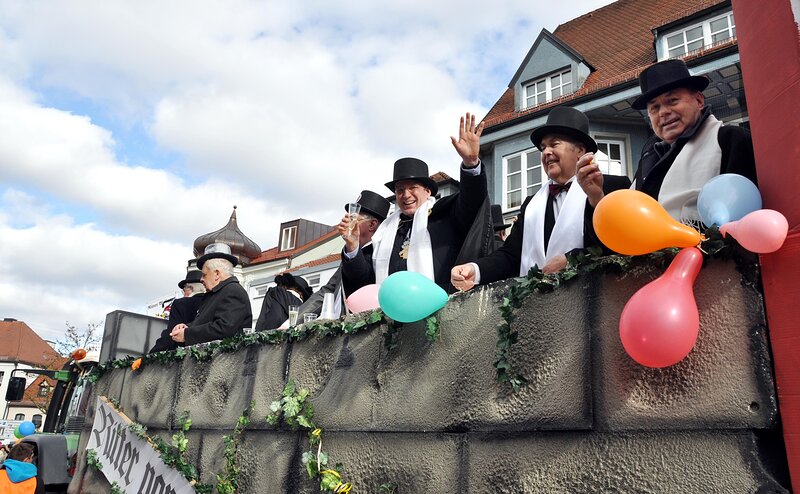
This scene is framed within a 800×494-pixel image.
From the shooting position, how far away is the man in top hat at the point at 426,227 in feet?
12.1

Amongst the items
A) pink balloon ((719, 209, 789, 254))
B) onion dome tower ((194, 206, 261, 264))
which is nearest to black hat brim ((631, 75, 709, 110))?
pink balloon ((719, 209, 789, 254))

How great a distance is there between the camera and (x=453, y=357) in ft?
9.15

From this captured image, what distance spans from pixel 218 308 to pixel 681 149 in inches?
158

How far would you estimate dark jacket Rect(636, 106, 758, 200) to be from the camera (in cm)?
227

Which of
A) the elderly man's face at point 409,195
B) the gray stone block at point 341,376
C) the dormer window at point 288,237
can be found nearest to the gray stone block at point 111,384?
the gray stone block at point 341,376

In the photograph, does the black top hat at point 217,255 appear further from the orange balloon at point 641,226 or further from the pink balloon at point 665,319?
the pink balloon at point 665,319

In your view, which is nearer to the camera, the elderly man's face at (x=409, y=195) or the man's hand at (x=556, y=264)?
the man's hand at (x=556, y=264)

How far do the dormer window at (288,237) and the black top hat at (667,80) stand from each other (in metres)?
31.3

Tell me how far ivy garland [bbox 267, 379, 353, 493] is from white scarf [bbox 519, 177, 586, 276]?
133 centimetres

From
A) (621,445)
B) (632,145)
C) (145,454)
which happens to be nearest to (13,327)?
(632,145)

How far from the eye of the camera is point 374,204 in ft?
17.3

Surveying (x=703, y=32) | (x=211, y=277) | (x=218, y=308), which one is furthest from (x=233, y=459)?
(x=703, y=32)

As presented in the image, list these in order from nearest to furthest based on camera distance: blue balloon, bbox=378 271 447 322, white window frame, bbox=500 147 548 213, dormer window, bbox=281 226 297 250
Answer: blue balloon, bbox=378 271 447 322 → white window frame, bbox=500 147 548 213 → dormer window, bbox=281 226 297 250

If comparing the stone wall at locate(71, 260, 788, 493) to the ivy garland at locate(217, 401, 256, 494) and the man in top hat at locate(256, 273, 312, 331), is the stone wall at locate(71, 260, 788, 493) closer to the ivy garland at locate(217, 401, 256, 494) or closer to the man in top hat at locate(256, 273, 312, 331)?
the ivy garland at locate(217, 401, 256, 494)
